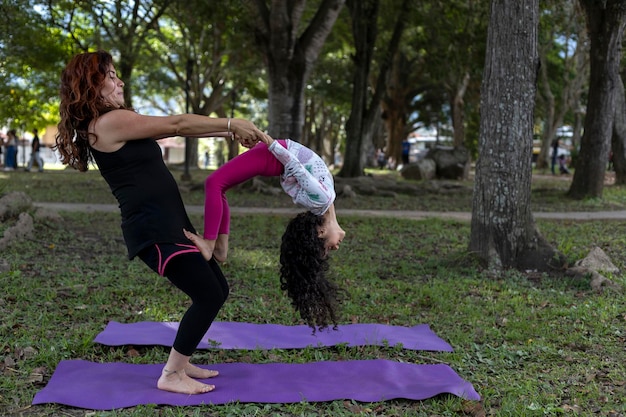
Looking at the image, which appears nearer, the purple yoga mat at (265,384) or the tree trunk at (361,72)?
the purple yoga mat at (265,384)

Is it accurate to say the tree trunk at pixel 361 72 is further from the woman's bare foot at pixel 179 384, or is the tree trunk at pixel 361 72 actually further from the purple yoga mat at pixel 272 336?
the woman's bare foot at pixel 179 384

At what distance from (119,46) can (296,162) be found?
19890mm

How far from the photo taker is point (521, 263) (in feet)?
26.5

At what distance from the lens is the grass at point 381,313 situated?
4227 millimetres

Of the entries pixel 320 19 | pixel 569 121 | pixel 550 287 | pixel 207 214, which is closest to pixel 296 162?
pixel 207 214

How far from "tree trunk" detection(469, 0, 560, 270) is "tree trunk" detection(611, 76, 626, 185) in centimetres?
1265

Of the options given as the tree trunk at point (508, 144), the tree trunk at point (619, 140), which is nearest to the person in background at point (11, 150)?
the tree trunk at point (619, 140)

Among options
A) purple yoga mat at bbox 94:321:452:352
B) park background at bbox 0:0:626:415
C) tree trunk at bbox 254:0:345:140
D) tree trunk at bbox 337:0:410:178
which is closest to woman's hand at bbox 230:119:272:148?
park background at bbox 0:0:626:415

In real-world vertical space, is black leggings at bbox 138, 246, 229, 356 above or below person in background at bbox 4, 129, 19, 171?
below

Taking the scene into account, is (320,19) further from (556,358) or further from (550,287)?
(556,358)

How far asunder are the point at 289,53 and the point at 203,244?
12.3 m

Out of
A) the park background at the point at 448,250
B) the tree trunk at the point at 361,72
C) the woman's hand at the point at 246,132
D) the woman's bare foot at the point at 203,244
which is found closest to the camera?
the woman's hand at the point at 246,132

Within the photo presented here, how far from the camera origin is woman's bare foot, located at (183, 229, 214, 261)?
396 centimetres

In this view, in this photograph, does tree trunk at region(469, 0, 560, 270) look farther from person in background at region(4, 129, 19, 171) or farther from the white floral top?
person in background at region(4, 129, 19, 171)
